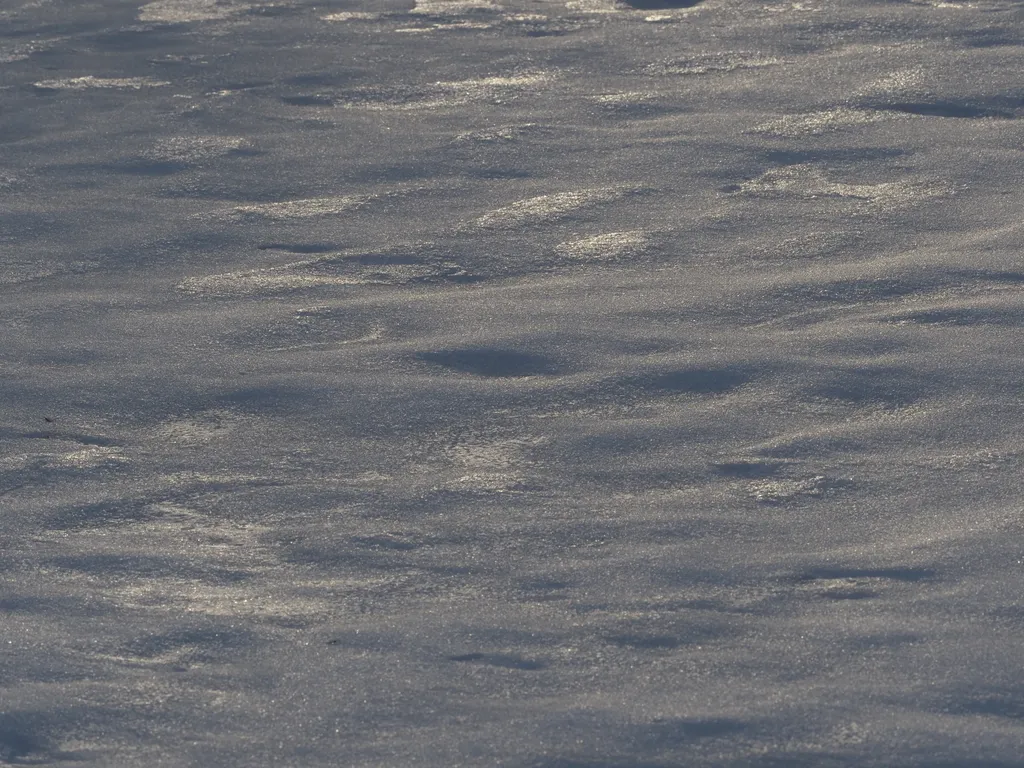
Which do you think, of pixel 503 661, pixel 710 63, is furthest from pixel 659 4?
pixel 503 661

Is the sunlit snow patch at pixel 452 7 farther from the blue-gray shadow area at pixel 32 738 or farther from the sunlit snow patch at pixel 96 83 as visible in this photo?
Result: the blue-gray shadow area at pixel 32 738

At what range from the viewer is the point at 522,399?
262cm

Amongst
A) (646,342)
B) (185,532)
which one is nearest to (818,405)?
(646,342)

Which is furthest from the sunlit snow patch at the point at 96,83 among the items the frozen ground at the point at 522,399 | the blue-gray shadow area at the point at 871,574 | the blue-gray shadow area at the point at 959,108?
the blue-gray shadow area at the point at 871,574

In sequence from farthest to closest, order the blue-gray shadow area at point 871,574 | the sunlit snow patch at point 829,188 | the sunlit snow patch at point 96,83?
the sunlit snow patch at point 96,83 → the sunlit snow patch at point 829,188 → the blue-gray shadow area at point 871,574

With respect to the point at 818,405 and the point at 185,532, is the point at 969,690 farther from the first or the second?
the point at 185,532

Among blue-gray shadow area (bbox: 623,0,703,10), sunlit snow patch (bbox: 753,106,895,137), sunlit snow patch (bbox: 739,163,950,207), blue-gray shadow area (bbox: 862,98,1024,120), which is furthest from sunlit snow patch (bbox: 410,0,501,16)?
sunlit snow patch (bbox: 739,163,950,207)

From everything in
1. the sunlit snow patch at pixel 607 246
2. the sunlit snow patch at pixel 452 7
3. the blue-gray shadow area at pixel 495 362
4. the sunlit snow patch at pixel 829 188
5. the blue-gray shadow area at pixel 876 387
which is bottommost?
the blue-gray shadow area at pixel 876 387

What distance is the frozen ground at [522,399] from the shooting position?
77.8 inches

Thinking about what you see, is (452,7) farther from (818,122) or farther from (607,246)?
(607,246)

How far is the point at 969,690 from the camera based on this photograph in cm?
192

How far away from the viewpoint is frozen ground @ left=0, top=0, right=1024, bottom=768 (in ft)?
6.48

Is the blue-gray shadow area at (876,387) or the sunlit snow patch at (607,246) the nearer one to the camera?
the blue-gray shadow area at (876,387)

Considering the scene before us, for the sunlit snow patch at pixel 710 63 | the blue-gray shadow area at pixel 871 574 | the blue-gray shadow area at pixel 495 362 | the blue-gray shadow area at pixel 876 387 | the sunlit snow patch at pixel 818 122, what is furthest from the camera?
the sunlit snow patch at pixel 710 63
